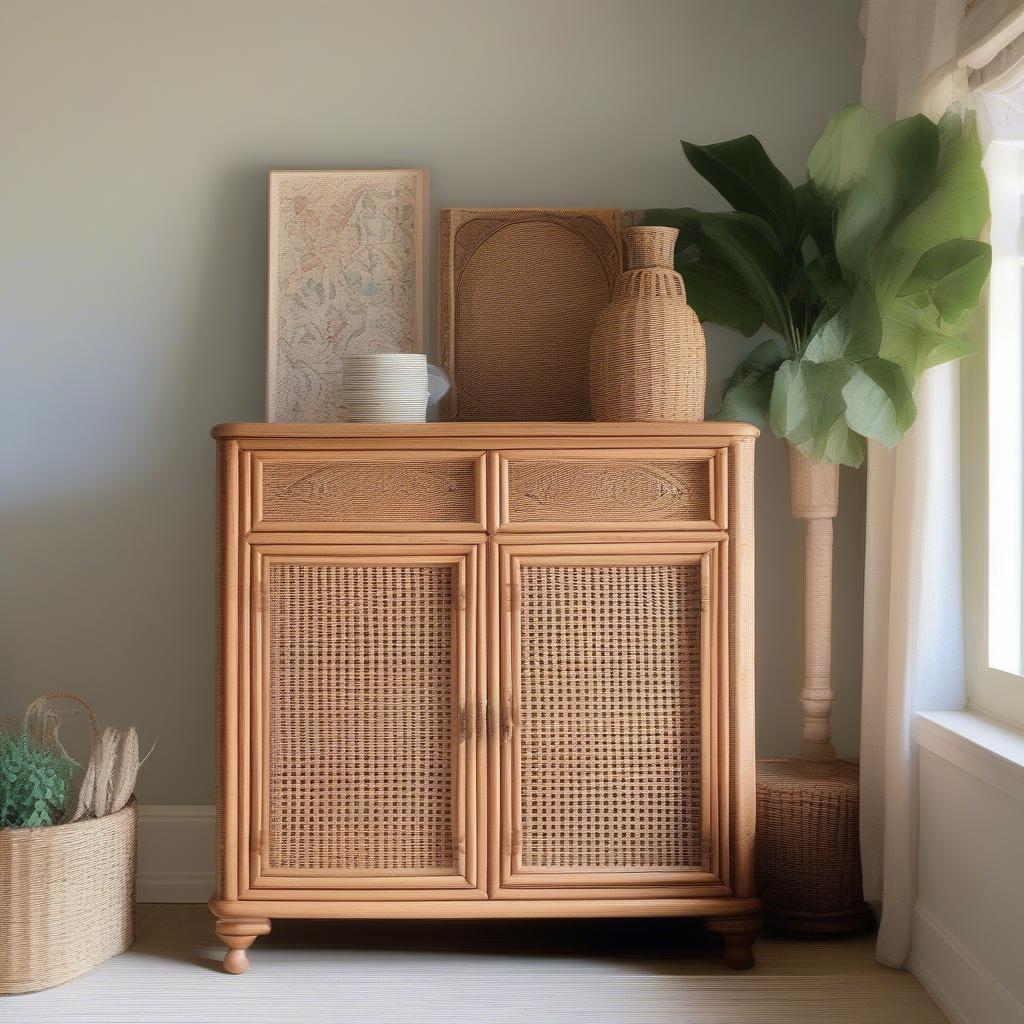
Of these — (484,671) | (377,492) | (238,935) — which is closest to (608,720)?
(484,671)

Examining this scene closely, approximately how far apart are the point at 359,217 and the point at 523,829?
157 centimetres

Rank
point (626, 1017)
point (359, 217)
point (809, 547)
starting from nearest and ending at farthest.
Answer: point (626, 1017)
point (809, 547)
point (359, 217)

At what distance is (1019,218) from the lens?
7.40 ft

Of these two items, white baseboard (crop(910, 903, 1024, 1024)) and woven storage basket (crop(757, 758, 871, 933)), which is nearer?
white baseboard (crop(910, 903, 1024, 1024))

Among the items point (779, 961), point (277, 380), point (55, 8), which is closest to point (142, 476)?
point (277, 380)

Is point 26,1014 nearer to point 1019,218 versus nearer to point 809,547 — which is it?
point 809,547

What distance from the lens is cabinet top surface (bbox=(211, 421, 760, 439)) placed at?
2307 millimetres

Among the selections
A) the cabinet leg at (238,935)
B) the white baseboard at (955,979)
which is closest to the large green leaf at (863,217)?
the white baseboard at (955,979)

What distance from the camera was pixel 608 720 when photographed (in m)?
2.34

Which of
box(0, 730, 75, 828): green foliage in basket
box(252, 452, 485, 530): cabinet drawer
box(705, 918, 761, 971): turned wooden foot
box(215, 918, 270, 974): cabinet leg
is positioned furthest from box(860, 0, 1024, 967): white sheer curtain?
box(0, 730, 75, 828): green foliage in basket

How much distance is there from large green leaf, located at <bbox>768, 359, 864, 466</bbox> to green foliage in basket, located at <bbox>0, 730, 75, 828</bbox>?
1.71m

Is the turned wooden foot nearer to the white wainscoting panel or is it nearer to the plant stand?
the plant stand

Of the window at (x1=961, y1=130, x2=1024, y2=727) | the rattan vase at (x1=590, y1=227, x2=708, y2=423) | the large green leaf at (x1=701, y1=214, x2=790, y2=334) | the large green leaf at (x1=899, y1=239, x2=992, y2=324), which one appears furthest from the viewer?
the large green leaf at (x1=701, y1=214, x2=790, y2=334)

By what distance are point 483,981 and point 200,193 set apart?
205cm
